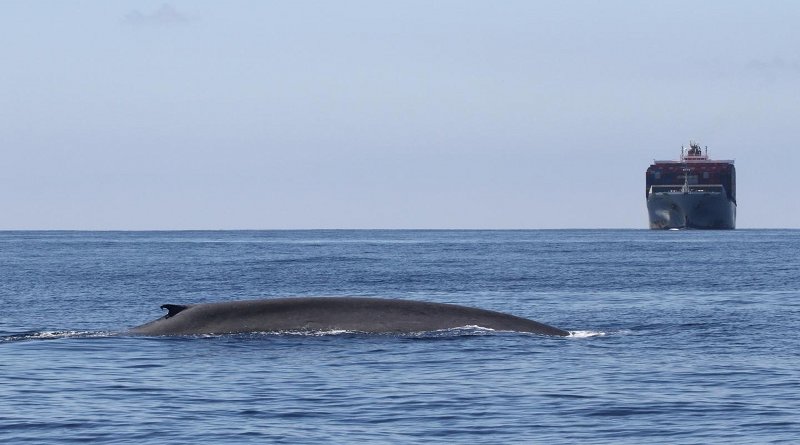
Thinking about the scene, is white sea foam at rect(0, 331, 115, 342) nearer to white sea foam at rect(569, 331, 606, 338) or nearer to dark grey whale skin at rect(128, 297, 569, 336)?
dark grey whale skin at rect(128, 297, 569, 336)

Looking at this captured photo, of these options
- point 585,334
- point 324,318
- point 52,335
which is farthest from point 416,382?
point 52,335

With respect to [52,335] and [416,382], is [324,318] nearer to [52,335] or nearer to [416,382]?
[416,382]

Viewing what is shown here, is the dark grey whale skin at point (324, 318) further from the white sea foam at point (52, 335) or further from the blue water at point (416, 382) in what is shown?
the white sea foam at point (52, 335)

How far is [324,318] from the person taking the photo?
23.9 metres

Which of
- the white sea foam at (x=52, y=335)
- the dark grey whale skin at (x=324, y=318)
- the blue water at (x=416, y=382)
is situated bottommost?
the blue water at (x=416, y=382)

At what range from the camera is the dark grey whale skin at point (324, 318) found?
23688mm

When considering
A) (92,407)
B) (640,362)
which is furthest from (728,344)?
(92,407)

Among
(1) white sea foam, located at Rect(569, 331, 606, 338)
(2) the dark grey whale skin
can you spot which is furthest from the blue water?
(2) the dark grey whale skin

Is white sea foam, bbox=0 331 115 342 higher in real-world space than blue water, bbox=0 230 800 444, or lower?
higher

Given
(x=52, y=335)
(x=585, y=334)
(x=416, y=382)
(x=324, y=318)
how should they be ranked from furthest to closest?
(x=585, y=334) → (x=52, y=335) → (x=324, y=318) → (x=416, y=382)

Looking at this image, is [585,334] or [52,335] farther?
[585,334]

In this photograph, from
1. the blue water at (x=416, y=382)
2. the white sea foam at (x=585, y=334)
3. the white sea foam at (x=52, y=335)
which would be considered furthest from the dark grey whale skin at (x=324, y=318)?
the white sea foam at (x=52, y=335)

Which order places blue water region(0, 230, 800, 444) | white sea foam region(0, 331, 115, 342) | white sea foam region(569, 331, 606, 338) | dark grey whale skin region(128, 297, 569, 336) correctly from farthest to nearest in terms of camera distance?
white sea foam region(569, 331, 606, 338)
white sea foam region(0, 331, 115, 342)
dark grey whale skin region(128, 297, 569, 336)
blue water region(0, 230, 800, 444)

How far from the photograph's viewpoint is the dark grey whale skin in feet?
77.7
